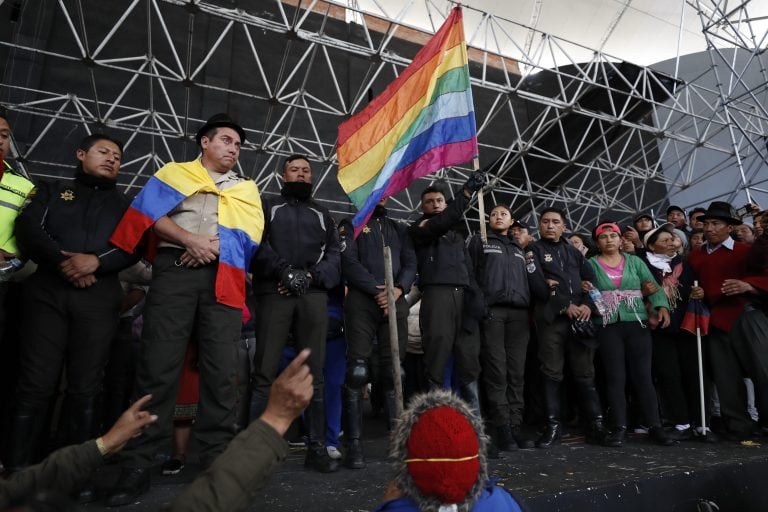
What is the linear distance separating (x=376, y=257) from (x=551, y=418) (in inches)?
61.2

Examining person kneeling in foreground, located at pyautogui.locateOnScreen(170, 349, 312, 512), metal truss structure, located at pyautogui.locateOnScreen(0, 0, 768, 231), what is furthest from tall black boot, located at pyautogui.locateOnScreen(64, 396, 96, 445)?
metal truss structure, located at pyautogui.locateOnScreen(0, 0, 768, 231)

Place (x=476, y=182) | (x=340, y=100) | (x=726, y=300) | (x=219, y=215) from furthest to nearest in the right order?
(x=340, y=100) → (x=726, y=300) → (x=476, y=182) → (x=219, y=215)

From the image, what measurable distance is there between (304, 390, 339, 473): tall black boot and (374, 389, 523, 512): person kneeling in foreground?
1317 millimetres

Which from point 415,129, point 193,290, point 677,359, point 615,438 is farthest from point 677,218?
point 193,290

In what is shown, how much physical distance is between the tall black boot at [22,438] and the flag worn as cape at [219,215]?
792mm

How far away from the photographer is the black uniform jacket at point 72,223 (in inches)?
82.1

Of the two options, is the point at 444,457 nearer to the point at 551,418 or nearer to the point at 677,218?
the point at 551,418

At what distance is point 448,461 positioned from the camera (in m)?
0.98

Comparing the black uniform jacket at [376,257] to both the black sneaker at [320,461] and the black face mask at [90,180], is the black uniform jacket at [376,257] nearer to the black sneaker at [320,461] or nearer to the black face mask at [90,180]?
the black sneaker at [320,461]

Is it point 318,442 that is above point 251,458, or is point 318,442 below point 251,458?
below

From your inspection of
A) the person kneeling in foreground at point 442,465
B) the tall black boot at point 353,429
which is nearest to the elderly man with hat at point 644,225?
the tall black boot at point 353,429

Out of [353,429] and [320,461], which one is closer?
[320,461]

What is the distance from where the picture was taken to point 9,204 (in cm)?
223

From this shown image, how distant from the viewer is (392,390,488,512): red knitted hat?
973 millimetres
